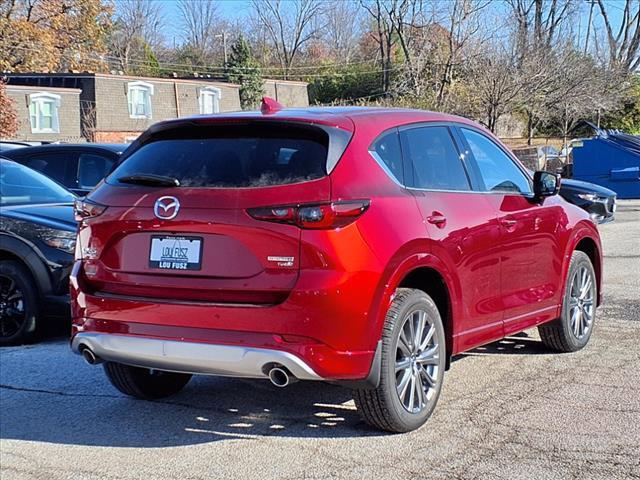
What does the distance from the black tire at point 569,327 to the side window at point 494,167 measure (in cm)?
81

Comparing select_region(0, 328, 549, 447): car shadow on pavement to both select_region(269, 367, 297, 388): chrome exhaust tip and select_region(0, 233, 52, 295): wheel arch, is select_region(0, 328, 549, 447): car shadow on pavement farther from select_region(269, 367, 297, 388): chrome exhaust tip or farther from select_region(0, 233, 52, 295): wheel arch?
select_region(0, 233, 52, 295): wheel arch

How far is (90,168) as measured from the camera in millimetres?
10945

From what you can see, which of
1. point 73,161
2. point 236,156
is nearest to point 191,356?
point 236,156

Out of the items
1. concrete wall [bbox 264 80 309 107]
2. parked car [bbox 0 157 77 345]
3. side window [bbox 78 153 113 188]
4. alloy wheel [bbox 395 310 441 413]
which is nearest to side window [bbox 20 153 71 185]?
side window [bbox 78 153 113 188]

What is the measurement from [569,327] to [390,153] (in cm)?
249

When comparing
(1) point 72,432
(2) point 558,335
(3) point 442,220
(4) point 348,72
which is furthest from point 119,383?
(4) point 348,72

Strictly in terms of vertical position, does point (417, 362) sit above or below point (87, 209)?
below

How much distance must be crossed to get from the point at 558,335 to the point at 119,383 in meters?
3.27

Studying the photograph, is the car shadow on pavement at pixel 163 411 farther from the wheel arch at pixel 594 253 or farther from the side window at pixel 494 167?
the wheel arch at pixel 594 253

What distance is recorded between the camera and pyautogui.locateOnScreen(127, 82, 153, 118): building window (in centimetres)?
4228

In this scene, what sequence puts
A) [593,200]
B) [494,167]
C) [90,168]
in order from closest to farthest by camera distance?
[494,167]
[90,168]
[593,200]

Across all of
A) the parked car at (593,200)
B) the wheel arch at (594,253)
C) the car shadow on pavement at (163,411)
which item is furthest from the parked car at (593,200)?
the car shadow on pavement at (163,411)

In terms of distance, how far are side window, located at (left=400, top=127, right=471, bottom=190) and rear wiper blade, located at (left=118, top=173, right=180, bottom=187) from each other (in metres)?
1.36

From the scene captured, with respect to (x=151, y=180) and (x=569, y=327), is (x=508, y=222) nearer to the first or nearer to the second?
(x=569, y=327)
